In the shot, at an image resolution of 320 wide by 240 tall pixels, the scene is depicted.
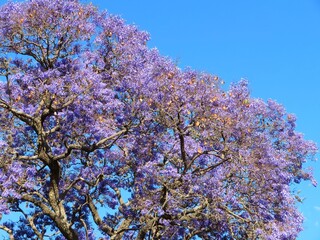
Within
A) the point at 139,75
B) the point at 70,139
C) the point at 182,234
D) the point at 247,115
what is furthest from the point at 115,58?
the point at 182,234

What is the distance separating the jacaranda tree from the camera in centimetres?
2238

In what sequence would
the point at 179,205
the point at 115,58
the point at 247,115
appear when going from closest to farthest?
the point at 179,205, the point at 247,115, the point at 115,58

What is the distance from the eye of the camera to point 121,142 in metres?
24.2

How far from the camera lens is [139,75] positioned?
24.0 meters

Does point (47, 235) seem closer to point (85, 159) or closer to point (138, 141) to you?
point (85, 159)

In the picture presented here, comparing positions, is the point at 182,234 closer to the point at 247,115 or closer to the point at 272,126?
the point at 247,115

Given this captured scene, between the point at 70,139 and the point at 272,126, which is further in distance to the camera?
the point at 272,126

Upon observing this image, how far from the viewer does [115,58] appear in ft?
86.3

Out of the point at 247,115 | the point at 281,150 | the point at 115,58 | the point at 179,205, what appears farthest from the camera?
the point at 281,150

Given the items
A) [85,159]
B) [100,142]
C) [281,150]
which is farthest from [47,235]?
[281,150]

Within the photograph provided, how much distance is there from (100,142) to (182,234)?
5.37 meters

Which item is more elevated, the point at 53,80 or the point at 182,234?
the point at 53,80

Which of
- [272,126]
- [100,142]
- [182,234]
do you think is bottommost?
[182,234]

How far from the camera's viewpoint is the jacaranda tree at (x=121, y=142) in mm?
22375
